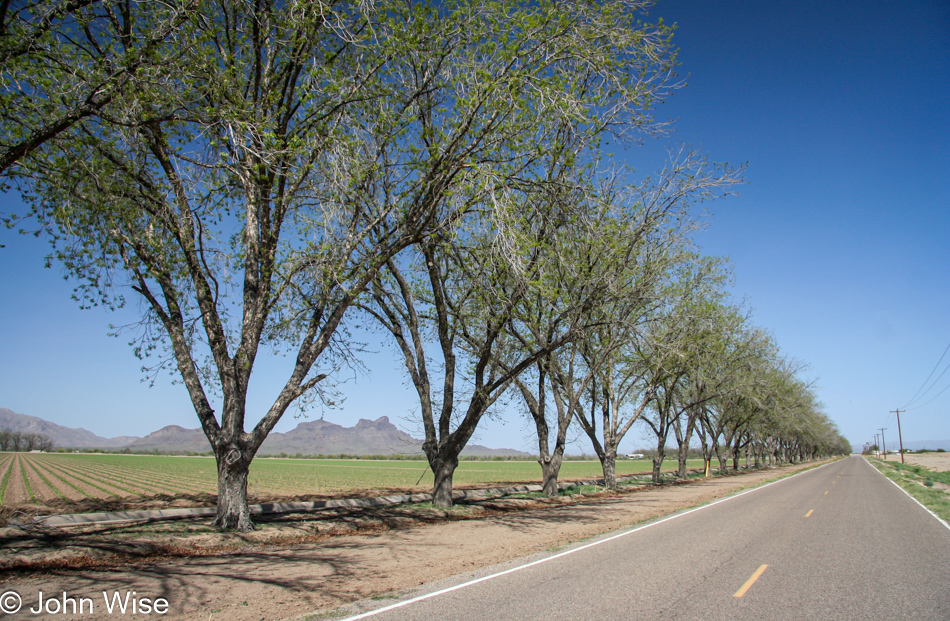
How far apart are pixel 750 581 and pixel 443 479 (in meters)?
11.0

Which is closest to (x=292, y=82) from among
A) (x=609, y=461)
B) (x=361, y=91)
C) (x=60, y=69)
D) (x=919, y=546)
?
(x=361, y=91)

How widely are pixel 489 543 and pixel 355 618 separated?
5.58 meters

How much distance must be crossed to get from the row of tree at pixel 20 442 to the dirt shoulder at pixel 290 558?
13936cm

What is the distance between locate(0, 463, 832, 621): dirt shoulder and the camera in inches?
243

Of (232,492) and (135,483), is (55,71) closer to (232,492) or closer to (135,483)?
(232,492)

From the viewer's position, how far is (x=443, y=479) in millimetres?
16516

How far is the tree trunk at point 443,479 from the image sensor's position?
16281 millimetres

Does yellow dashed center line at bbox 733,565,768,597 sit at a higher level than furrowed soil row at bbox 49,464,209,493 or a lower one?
higher

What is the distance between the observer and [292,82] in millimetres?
12078

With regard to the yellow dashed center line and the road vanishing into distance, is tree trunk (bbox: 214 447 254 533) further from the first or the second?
the yellow dashed center line

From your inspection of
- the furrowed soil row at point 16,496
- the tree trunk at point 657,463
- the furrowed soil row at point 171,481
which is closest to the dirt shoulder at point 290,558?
the furrowed soil row at point 16,496

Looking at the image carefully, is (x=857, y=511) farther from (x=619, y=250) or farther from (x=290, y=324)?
(x=290, y=324)

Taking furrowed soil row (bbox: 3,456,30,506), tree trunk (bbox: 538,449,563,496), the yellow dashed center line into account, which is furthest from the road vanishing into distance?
furrowed soil row (bbox: 3,456,30,506)

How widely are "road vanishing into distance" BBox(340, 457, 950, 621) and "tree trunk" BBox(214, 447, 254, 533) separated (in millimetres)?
6270
